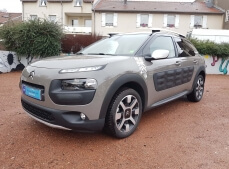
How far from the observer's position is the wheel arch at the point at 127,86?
2.40 m

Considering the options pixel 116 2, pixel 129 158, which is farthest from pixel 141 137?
pixel 116 2

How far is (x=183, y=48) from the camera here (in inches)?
163

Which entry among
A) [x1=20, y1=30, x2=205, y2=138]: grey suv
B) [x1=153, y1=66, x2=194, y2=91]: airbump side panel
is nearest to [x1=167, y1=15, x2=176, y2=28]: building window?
[x1=153, y1=66, x2=194, y2=91]: airbump side panel

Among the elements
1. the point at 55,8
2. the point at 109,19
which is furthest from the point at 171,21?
the point at 55,8

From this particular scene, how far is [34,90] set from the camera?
2.45 m

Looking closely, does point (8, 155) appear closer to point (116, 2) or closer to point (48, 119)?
point (48, 119)

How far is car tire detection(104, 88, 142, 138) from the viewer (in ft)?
8.33

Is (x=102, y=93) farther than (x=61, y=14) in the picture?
No

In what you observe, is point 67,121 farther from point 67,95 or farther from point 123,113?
point 123,113

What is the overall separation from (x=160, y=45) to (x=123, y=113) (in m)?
1.54

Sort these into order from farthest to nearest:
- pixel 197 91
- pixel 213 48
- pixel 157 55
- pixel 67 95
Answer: pixel 213 48 → pixel 197 91 → pixel 157 55 → pixel 67 95

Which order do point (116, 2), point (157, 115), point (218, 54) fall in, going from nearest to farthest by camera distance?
point (157, 115) → point (218, 54) → point (116, 2)

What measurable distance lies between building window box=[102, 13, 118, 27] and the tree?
13.5 metres

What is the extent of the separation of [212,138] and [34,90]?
2.60 m
